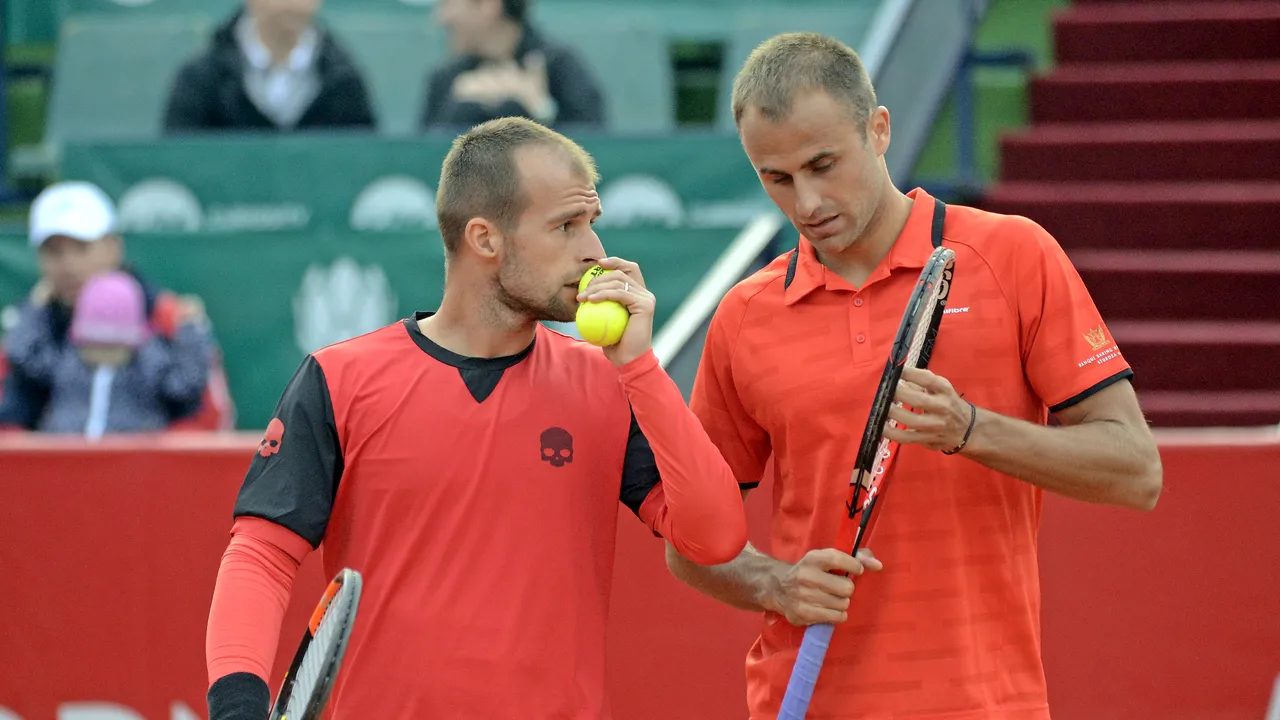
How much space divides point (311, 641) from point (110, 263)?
16.2 ft

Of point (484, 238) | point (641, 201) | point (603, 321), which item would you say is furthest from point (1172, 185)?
point (603, 321)

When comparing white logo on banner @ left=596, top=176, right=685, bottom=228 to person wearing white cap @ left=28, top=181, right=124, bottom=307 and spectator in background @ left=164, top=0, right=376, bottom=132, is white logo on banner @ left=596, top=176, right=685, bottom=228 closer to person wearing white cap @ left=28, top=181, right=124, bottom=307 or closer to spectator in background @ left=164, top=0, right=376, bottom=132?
spectator in background @ left=164, top=0, right=376, bottom=132

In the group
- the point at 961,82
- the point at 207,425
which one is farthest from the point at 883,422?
→ the point at 961,82

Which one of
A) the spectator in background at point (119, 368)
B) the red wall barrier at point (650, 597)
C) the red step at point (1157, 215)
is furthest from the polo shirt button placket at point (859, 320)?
the red step at point (1157, 215)

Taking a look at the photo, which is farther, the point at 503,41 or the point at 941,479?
the point at 503,41

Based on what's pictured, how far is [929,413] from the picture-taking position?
9.89 ft

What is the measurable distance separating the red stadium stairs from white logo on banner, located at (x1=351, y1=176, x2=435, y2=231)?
9.62ft

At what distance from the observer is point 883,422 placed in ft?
9.98

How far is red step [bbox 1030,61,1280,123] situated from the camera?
8875 mm

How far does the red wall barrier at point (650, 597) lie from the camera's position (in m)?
5.00

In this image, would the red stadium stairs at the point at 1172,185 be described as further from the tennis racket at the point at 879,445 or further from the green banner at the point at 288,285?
the tennis racket at the point at 879,445

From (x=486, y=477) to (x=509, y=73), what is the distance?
206 inches

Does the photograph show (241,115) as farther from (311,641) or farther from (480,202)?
(311,641)

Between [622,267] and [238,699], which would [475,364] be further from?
[238,699]
